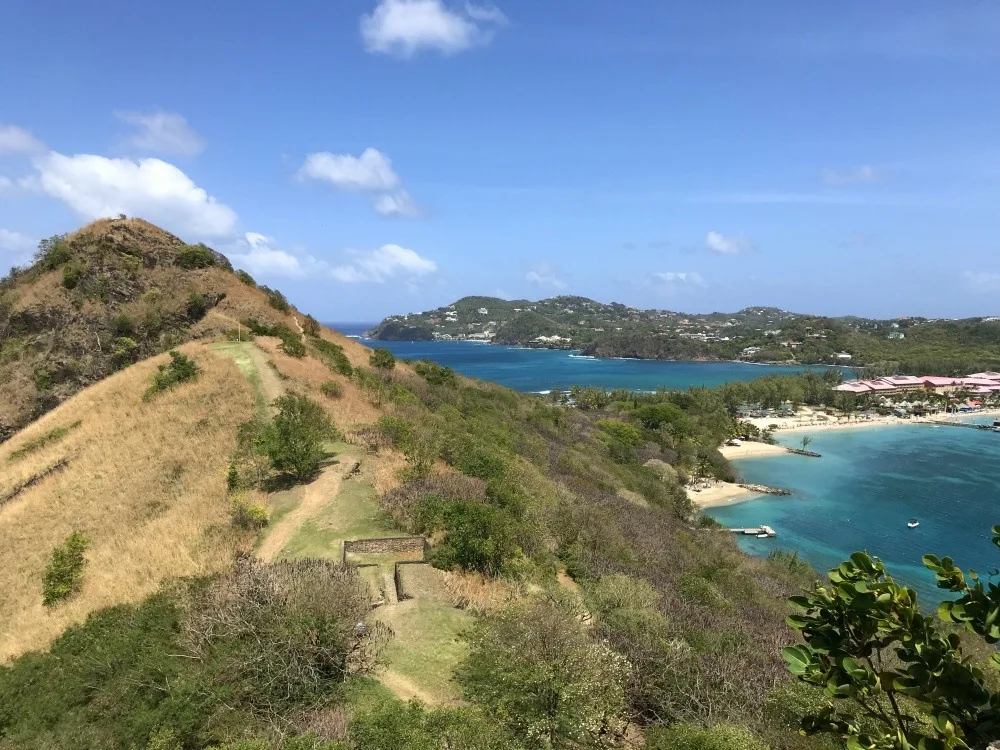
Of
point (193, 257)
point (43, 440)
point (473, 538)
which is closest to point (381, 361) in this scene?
point (193, 257)

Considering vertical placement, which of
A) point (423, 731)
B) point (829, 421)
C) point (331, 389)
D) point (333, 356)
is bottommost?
point (829, 421)

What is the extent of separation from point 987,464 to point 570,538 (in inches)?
3190

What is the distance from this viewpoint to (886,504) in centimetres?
5572

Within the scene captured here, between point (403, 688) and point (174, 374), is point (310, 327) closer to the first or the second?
point (174, 374)

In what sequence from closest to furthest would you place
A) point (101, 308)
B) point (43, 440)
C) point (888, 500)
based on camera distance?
point (43, 440), point (101, 308), point (888, 500)

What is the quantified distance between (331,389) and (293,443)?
7729 mm

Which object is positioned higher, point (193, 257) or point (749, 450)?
point (193, 257)

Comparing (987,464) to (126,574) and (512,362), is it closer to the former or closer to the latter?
(126,574)

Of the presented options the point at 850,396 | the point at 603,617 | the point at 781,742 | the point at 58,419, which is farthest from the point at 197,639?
the point at 850,396

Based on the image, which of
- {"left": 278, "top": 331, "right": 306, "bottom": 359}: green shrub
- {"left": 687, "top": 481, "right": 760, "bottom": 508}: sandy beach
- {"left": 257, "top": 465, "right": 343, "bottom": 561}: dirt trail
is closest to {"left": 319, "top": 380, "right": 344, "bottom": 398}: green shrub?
{"left": 278, "top": 331, "right": 306, "bottom": 359}: green shrub

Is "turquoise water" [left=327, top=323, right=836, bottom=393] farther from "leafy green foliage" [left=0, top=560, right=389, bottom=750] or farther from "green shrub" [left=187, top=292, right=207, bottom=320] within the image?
"leafy green foliage" [left=0, top=560, right=389, bottom=750]

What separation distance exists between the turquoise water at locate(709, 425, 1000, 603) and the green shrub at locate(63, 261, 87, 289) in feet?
163

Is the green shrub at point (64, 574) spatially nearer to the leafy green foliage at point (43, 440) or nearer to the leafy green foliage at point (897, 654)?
the leafy green foliage at point (43, 440)

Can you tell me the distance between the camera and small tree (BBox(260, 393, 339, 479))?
54.1ft
